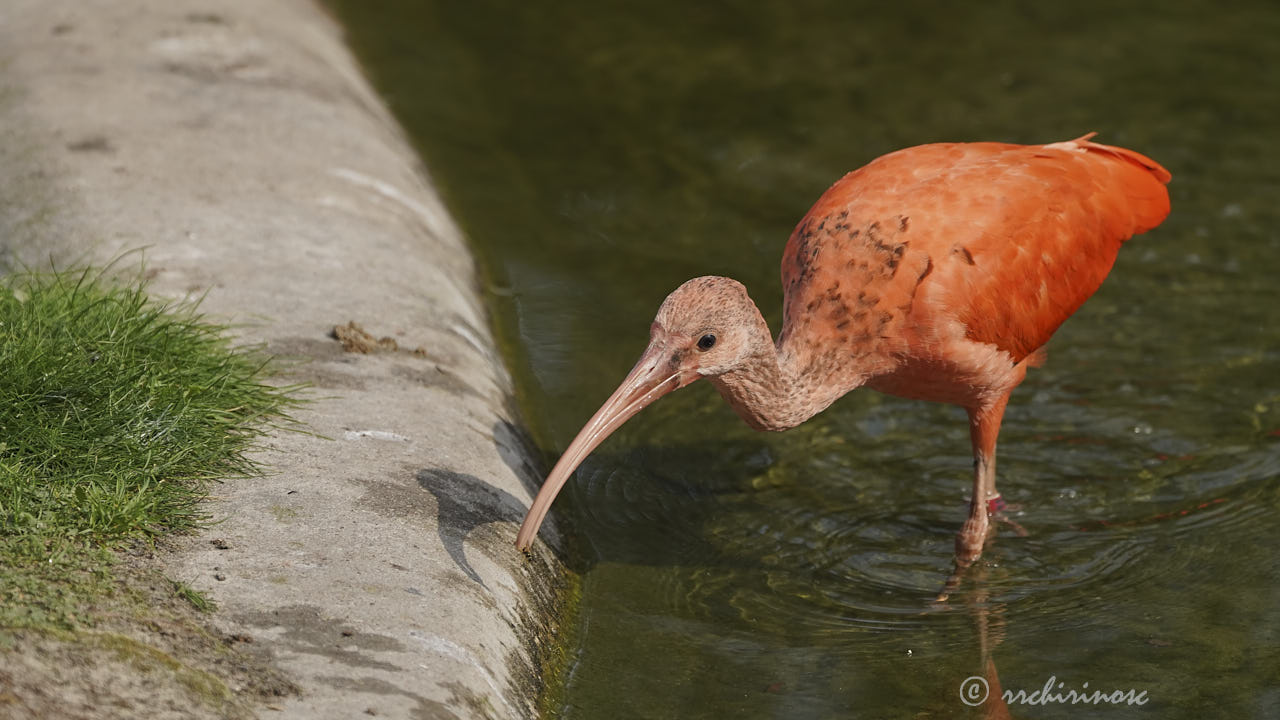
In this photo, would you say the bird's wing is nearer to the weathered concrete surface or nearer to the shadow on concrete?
the shadow on concrete

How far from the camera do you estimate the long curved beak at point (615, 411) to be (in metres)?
4.39

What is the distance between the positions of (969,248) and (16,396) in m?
3.23

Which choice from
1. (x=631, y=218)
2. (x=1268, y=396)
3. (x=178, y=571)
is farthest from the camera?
(x=631, y=218)

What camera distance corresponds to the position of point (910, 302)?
193 inches

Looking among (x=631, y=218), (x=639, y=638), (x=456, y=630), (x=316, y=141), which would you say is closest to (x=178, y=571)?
(x=456, y=630)

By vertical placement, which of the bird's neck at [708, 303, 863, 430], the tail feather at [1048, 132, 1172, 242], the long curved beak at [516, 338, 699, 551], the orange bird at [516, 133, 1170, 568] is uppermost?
the tail feather at [1048, 132, 1172, 242]

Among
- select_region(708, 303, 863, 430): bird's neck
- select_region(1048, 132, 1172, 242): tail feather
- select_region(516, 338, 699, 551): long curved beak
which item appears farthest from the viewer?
select_region(1048, 132, 1172, 242): tail feather

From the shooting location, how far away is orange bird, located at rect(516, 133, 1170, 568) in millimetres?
4551

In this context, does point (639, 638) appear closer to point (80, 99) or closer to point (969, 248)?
point (969, 248)

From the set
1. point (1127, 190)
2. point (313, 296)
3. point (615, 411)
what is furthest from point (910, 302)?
point (313, 296)

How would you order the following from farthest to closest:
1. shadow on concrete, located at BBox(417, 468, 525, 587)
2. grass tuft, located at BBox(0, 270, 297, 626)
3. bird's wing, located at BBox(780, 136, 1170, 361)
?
bird's wing, located at BBox(780, 136, 1170, 361)
shadow on concrete, located at BBox(417, 468, 525, 587)
grass tuft, located at BBox(0, 270, 297, 626)

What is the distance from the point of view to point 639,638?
484 centimetres

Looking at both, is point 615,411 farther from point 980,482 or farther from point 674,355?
point 980,482

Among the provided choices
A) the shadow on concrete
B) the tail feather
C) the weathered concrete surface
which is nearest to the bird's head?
the shadow on concrete
